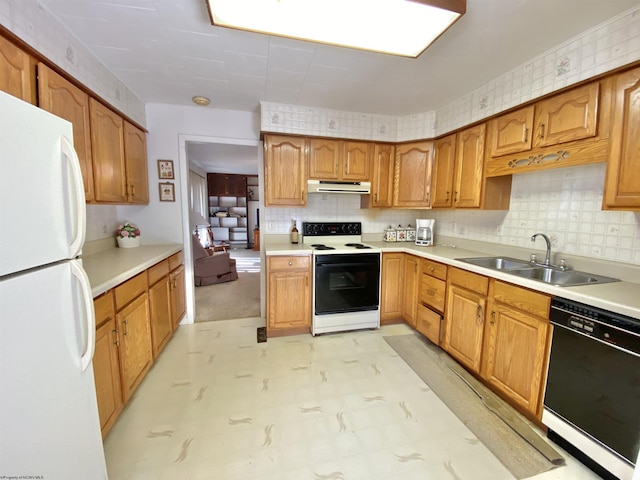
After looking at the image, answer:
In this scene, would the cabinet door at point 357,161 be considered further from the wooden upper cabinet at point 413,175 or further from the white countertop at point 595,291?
the white countertop at point 595,291

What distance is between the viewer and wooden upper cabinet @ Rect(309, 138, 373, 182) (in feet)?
9.43

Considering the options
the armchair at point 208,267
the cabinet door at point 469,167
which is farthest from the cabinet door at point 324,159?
the armchair at point 208,267

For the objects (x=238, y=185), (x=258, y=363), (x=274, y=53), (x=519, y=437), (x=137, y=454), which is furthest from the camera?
(x=238, y=185)

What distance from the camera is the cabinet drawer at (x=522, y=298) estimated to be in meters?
1.53

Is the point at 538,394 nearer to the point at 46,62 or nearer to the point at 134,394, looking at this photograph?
the point at 134,394

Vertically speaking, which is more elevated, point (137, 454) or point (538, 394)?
point (538, 394)

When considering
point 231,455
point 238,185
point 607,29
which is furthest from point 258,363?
point 238,185

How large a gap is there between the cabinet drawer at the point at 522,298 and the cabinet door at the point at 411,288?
3.14 feet

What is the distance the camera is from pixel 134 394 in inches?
74.2

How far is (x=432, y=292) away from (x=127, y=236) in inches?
120

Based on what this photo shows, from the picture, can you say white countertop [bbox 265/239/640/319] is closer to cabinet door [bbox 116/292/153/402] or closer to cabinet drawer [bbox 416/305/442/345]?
cabinet drawer [bbox 416/305/442/345]

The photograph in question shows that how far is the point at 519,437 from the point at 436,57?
2.47 meters

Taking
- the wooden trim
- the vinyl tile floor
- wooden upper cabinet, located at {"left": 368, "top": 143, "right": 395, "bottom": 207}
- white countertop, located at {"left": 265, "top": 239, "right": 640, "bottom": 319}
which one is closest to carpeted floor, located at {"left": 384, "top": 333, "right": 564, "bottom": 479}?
the vinyl tile floor

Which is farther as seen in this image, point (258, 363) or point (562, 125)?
point (258, 363)
